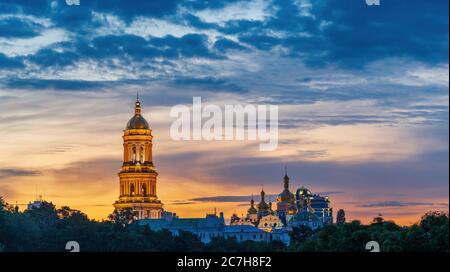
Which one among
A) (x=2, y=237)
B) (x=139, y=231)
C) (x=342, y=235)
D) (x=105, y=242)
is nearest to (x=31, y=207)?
(x=139, y=231)

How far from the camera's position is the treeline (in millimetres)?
88375

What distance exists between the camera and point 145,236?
160625mm

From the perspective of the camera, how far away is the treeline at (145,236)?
290 ft
